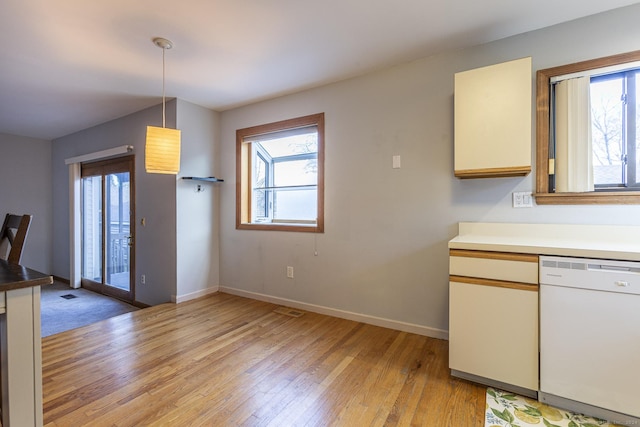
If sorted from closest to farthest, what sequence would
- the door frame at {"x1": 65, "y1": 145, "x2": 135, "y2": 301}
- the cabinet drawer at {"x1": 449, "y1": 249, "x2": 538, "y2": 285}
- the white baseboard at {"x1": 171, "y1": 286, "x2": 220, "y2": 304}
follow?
the cabinet drawer at {"x1": 449, "y1": 249, "x2": 538, "y2": 285} < the white baseboard at {"x1": 171, "y1": 286, "x2": 220, "y2": 304} < the door frame at {"x1": 65, "y1": 145, "x2": 135, "y2": 301}

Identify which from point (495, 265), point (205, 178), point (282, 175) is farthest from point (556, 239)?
point (205, 178)

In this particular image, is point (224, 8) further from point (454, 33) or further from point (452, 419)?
point (452, 419)

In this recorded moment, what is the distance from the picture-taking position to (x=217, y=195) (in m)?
4.02

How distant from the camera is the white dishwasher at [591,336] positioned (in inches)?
58.5

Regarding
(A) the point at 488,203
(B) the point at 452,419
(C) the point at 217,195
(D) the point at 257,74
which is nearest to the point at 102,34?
(D) the point at 257,74

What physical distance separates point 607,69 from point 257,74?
2.75 metres

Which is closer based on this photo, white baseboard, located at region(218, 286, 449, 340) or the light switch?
white baseboard, located at region(218, 286, 449, 340)

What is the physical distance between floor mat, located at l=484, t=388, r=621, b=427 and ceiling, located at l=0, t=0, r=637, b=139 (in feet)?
8.15

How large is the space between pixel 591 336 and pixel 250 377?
6.62 feet

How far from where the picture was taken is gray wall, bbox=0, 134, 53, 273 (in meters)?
4.93

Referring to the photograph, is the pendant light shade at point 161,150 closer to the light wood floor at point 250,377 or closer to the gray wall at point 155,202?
the gray wall at point 155,202

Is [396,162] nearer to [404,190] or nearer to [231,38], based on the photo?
[404,190]

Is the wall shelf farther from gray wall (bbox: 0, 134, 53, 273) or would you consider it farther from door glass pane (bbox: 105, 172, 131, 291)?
gray wall (bbox: 0, 134, 53, 273)

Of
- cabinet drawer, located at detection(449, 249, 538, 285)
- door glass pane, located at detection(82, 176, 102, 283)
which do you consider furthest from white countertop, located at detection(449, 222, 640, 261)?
door glass pane, located at detection(82, 176, 102, 283)
